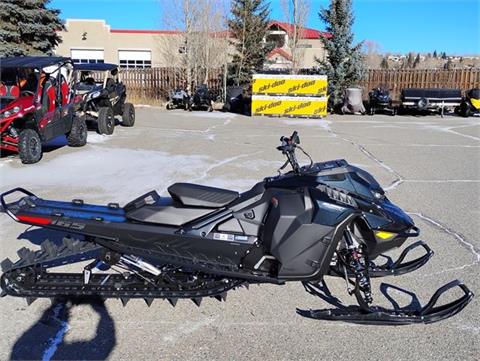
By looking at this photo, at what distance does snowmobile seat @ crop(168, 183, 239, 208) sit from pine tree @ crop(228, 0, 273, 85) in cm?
2381

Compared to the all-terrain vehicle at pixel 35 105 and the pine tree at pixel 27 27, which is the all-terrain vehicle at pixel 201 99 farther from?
the all-terrain vehicle at pixel 35 105

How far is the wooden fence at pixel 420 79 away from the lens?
25.3 metres

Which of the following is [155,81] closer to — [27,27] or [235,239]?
[27,27]

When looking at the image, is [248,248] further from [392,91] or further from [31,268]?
[392,91]

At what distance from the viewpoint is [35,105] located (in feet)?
29.5

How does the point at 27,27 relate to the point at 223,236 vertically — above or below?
above

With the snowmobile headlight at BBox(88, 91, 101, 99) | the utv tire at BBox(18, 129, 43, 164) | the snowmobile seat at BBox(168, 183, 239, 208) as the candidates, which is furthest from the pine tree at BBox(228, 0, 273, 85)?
the snowmobile seat at BBox(168, 183, 239, 208)

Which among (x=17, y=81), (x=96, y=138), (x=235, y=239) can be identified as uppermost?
(x=17, y=81)

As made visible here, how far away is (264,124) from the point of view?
17203mm

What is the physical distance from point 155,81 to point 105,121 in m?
16.3

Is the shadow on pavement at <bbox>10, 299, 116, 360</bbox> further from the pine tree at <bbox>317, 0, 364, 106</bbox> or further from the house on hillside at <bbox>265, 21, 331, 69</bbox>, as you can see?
the house on hillside at <bbox>265, 21, 331, 69</bbox>

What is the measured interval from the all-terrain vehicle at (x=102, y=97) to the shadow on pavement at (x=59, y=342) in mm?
9541

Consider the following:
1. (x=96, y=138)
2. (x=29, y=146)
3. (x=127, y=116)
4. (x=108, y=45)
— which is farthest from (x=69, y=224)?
(x=108, y=45)

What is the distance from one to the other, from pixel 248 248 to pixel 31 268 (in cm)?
169
